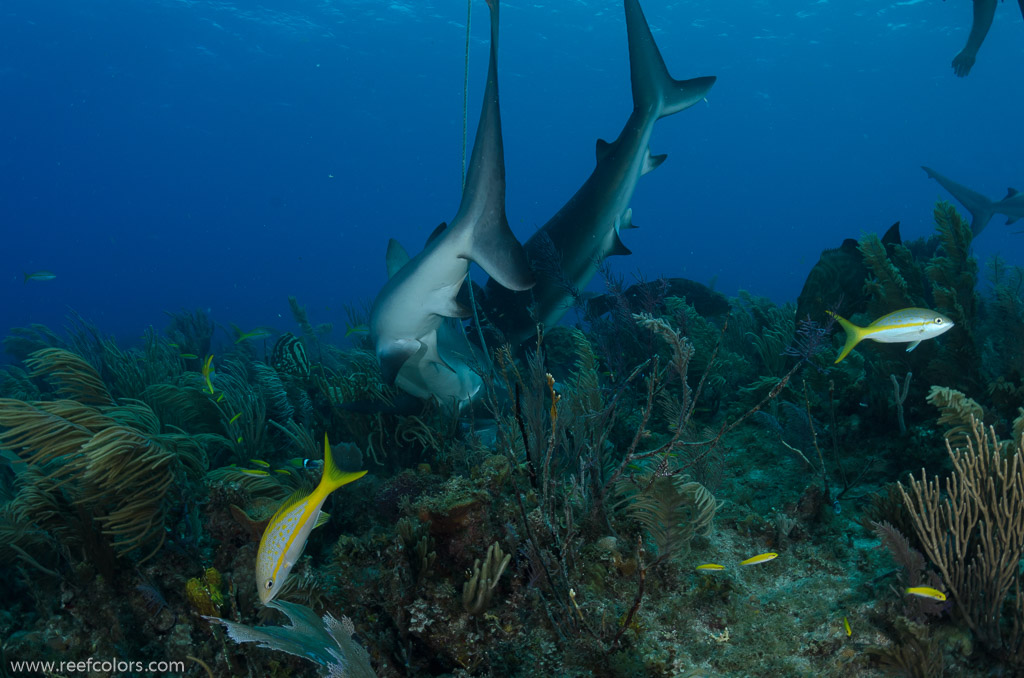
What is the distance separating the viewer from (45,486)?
3.54 metres

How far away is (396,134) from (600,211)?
109 meters

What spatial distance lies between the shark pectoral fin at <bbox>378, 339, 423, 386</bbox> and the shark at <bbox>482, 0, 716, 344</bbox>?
6.18 ft

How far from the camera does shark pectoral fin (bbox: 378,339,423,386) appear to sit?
4.66 metres

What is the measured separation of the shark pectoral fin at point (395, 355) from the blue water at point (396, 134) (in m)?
25.1

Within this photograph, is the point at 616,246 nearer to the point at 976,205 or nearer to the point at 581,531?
the point at 581,531

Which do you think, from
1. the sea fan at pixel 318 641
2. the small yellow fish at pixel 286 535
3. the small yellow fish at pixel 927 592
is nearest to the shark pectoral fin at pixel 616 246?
→ the small yellow fish at pixel 927 592

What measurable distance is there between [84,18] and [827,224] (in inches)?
6621

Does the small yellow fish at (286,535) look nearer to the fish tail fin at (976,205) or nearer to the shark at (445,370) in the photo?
the shark at (445,370)

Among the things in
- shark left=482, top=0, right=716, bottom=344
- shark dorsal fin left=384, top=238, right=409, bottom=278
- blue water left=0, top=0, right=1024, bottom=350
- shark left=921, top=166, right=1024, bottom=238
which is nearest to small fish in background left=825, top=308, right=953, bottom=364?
shark left=482, top=0, right=716, bottom=344

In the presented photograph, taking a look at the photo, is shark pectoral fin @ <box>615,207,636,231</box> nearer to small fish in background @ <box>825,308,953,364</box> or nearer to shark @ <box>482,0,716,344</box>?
shark @ <box>482,0,716,344</box>

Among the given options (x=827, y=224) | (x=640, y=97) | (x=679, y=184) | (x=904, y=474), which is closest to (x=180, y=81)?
(x=640, y=97)

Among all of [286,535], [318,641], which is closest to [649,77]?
[286,535]

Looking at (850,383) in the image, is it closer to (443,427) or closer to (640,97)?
(443,427)

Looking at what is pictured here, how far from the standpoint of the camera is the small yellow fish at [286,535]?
1.97 m
